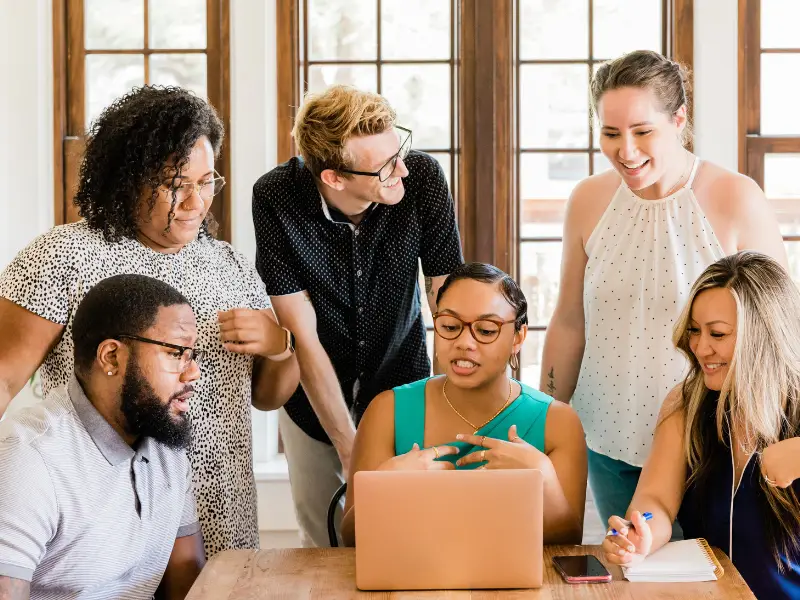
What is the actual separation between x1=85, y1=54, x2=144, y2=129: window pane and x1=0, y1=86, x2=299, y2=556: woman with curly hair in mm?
1728

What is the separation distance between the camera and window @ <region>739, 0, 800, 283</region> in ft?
11.2

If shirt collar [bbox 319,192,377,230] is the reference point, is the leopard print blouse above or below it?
below

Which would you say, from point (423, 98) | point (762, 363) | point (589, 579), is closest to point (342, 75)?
point (423, 98)

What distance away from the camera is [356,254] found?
2242mm

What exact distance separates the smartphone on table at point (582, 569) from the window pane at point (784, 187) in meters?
2.30

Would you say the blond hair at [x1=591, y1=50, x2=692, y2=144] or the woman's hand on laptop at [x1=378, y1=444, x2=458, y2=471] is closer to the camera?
the woman's hand on laptop at [x1=378, y1=444, x2=458, y2=471]

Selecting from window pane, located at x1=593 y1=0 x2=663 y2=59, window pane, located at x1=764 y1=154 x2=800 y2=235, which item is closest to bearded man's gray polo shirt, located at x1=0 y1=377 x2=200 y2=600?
window pane, located at x1=593 y1=0 x2=663 y2=59

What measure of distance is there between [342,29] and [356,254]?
1546 millimetres

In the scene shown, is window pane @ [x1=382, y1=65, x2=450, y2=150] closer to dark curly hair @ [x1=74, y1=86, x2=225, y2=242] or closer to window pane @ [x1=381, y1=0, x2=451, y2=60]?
window pane @ [x1=381, y1=0, x2=451, y2=60]

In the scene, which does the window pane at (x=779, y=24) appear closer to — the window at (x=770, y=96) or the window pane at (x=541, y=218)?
the window at (x=770, y=96)

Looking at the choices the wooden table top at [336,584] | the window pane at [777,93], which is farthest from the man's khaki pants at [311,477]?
the window pane at [777,93]

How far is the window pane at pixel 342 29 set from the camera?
348 cm

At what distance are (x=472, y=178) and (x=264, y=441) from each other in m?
1.25

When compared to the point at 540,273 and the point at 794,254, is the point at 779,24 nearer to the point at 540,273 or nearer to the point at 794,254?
the point at 794,254
